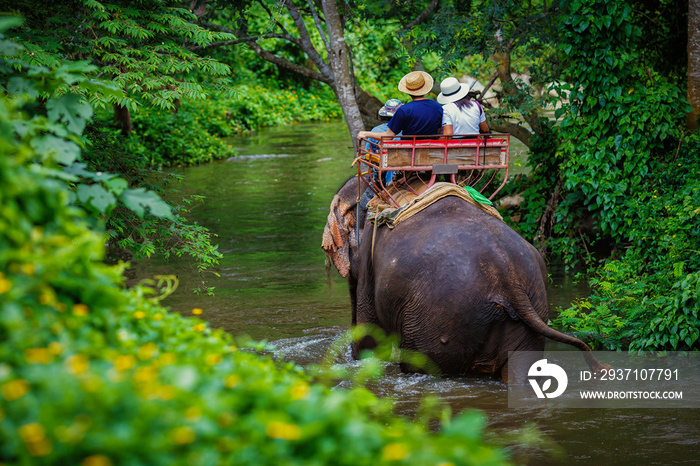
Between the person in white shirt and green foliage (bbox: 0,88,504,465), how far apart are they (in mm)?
4682

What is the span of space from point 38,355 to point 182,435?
45cm

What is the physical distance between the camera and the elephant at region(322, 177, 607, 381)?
16.1 feet

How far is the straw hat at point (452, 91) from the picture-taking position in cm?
644

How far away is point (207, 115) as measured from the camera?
23141 mm

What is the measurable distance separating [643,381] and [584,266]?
4078mm

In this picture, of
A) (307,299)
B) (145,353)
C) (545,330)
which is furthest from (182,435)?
(307,299)

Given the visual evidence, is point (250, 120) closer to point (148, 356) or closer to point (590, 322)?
point (590, 322)

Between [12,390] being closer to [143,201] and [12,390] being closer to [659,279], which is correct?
[143,201]

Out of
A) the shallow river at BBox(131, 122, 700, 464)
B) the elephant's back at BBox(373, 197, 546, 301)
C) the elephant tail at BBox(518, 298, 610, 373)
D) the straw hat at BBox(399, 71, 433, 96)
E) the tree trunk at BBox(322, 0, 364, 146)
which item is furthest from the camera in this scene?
the tree trunk at BBox(322, 0, 364, 146)

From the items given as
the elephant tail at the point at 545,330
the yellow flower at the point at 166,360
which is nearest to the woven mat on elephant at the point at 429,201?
the elephant tail at the point at 545,330

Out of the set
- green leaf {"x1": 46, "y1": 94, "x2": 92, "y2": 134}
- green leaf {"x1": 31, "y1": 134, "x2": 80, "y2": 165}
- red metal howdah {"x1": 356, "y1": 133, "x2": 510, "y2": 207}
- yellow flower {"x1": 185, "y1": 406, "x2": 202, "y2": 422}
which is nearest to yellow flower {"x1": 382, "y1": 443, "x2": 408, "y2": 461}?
yellow flower {"x1": 185, "y1": 406, "x2": 202, "y2": 422}

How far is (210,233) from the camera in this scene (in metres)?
9.58

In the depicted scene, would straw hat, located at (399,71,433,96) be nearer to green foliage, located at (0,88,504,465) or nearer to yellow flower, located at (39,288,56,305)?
green foliage, located at (0,88,504,465)

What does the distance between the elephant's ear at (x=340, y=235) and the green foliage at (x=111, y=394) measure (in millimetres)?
4957
